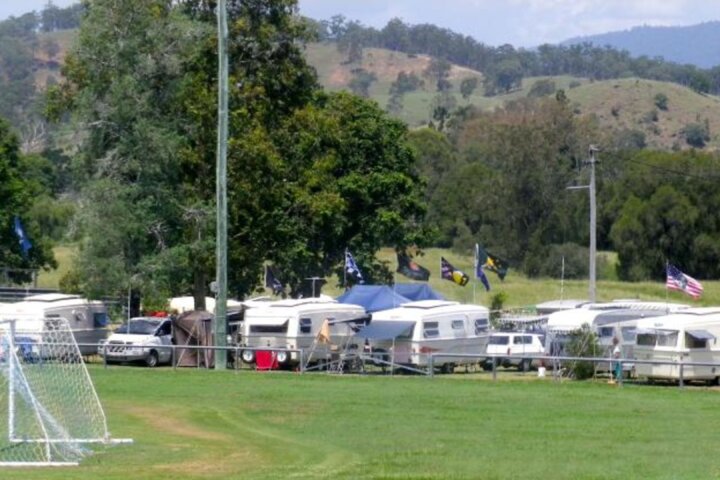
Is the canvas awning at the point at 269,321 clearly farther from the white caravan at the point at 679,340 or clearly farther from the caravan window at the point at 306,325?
the white caravan at the point at 679,340

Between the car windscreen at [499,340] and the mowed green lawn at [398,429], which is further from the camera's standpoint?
the car windscreen at [499,340]

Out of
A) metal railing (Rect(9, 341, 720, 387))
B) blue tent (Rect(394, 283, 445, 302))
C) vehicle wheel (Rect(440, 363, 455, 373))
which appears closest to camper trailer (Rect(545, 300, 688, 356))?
metal railing (Rect(9, 341, 720, 387))

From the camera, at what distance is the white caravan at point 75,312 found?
160ft

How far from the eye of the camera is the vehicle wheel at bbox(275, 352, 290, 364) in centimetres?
4497

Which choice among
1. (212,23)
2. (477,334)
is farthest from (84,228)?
(477,334)

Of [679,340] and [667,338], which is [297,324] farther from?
[679,340]

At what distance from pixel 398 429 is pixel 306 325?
22.8 m

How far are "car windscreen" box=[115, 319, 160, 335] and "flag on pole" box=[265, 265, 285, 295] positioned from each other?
16.0 m

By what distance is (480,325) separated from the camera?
49.4 meters

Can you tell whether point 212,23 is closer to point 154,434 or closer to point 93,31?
point 93,31

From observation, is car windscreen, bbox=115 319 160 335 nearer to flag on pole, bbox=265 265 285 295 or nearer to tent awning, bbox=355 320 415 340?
tent awning, bbox=355 320 415 340

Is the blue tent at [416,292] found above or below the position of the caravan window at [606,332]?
above

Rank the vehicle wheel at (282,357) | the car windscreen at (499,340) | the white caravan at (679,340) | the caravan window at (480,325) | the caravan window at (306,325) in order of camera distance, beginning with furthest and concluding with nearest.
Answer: the car windscreen at (499,340) → the caravan window at (480,325) → the caravan window at (306,325) → the vehicle wheel at (282,357) → the white caravan at (679,340)

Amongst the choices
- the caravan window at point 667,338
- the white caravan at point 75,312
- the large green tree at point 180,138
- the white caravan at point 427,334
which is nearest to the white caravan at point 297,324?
the white caravan at point 427,334
